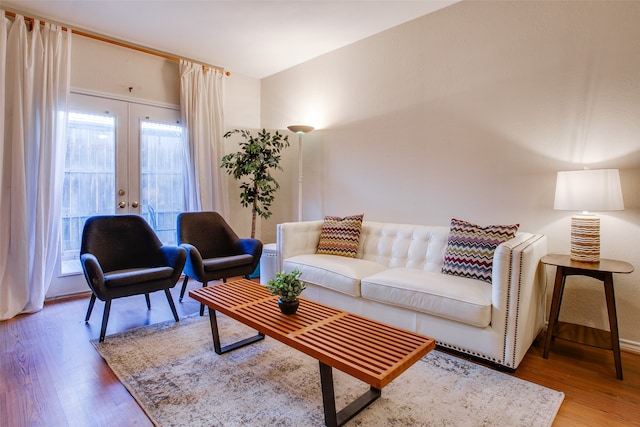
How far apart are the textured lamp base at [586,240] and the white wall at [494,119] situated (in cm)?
26

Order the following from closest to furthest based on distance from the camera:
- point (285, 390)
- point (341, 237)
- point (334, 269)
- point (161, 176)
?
1. point (285, 390)
2. point (334, 269)
3. point (341, 237)
4. point (161, 176)

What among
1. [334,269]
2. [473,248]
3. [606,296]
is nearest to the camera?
[606,296]

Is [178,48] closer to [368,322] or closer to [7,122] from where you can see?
[7,122]

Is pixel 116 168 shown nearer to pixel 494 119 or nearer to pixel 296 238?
pixel 296 238

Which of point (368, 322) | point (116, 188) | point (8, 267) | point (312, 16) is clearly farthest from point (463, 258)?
point (8, 267)

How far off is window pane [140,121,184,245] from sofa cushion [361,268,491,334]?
2.73 m

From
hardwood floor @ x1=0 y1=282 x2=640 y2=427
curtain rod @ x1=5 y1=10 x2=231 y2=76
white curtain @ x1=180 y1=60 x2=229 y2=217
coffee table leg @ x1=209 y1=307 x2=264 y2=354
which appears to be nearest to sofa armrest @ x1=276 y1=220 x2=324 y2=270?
coffee table leg @ x1=209 y1=307 x2=264 y2=354

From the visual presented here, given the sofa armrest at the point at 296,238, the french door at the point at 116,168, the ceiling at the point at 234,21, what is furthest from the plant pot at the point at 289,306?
the french door at the point at 116,168

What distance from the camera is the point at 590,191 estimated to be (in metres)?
2.09

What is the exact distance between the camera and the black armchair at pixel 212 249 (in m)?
2.89

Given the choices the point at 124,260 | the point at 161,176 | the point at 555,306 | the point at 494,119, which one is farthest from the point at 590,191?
the point at 161,176

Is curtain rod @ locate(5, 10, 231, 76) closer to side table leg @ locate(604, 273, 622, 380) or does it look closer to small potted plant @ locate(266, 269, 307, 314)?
small potted plant @ locate(266, 269, 307, 314)

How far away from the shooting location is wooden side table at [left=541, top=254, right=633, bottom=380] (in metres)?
1.98

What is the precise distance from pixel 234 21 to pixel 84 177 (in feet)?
7.27
